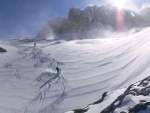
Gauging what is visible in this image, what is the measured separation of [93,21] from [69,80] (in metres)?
129

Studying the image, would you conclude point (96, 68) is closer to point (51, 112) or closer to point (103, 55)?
point (103, 55)

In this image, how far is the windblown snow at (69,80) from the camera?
86.2 feet

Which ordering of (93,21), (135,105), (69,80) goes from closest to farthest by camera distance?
(135,105) < (69,80) < (93,21)

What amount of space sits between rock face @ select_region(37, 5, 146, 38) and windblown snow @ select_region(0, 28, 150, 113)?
109688 mm

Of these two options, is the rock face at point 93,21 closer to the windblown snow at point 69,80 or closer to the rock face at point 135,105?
the windblown snow at point 69,80

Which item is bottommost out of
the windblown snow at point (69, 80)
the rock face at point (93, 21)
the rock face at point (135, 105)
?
the rock face at point (135, 105)

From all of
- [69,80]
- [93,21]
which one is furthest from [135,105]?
[93,21]

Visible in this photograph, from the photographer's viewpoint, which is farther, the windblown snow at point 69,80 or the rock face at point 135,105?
the windblown snow at point 69,80

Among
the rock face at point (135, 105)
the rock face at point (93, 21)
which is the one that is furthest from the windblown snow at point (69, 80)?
the rock face at point (93, 21)

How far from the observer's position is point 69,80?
33438mm

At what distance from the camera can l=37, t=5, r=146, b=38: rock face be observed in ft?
512

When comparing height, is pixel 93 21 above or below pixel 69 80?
above

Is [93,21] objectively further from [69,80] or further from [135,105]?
[135,105]

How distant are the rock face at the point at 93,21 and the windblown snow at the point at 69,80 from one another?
10969 centimetres
